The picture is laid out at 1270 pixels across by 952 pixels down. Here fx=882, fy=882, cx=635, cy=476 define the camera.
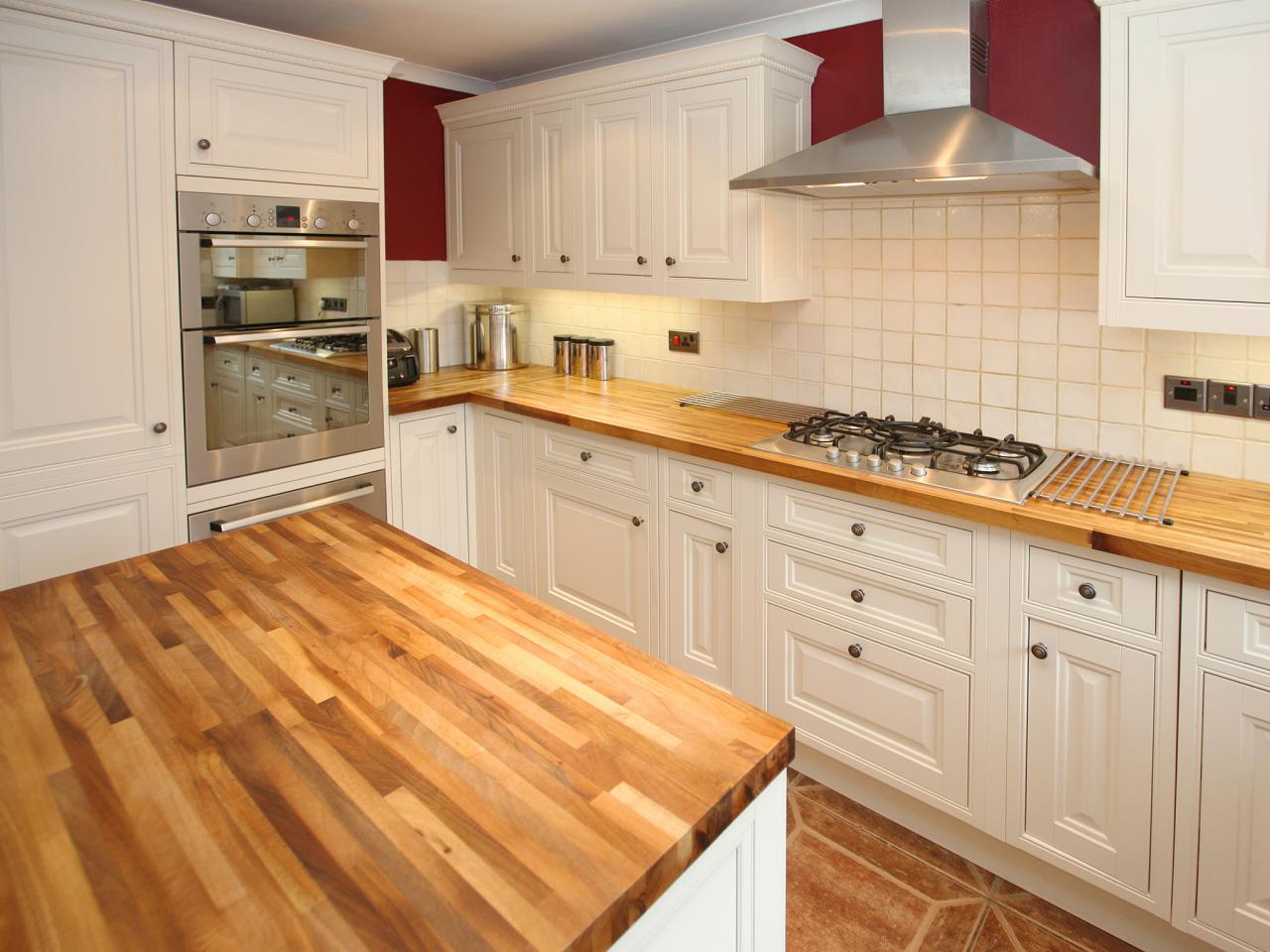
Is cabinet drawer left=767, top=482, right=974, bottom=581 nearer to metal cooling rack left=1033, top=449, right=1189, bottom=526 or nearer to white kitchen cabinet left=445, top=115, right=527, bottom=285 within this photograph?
metal cooling rack left=1033, top=449, right=1189, bottom=526

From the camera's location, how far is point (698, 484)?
2.80 metres

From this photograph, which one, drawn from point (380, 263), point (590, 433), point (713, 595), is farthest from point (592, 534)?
point (380, 263)

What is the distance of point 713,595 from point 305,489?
4.80 feet

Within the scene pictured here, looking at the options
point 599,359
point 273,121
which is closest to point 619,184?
point 599,359

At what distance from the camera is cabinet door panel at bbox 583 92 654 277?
313 centimetres

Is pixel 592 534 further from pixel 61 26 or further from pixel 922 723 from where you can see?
pixel 61 26

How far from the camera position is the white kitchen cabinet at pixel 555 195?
3.41 m

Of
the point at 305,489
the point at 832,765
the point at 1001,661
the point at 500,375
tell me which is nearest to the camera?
the point at 1001,661

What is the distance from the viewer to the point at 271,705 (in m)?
1.22

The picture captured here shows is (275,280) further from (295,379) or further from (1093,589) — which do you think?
(1093,589)

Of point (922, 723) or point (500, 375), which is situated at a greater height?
point (500, 375)

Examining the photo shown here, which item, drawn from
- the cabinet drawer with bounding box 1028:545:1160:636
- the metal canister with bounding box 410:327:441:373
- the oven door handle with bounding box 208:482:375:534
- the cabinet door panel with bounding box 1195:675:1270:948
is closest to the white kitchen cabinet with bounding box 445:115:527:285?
the metal canister with bounding box 410:327:441:373

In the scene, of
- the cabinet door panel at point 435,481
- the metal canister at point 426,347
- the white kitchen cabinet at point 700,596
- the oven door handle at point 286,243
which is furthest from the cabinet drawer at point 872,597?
the metal canister at point 426,347

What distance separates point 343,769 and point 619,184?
262cm
